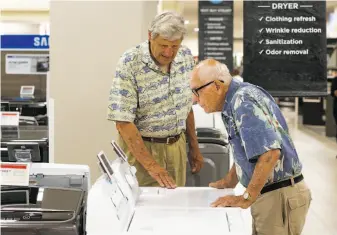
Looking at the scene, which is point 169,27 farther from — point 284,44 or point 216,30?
point 216,30

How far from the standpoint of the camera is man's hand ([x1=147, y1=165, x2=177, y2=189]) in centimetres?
258

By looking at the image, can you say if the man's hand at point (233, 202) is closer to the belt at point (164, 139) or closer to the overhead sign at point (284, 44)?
the belt at point (164, 139)

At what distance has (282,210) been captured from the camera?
229 centimetres

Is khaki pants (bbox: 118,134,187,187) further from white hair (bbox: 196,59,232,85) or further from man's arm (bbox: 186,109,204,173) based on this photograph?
white hair (bbox: 196,59,232,85)

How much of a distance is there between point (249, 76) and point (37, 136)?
2.09 m

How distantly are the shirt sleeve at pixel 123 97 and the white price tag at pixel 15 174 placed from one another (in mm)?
923

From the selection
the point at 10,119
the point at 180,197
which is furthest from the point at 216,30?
the point at 180,197

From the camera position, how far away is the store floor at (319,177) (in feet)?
16.8

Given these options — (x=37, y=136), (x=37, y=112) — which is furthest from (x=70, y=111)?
(x=37, y=112)

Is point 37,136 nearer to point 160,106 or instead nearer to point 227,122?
point 160,106

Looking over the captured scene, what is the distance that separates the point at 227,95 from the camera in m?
2.19

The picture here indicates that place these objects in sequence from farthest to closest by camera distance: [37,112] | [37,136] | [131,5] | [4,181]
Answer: [37,112], [131,5], [37,136], [4,181]

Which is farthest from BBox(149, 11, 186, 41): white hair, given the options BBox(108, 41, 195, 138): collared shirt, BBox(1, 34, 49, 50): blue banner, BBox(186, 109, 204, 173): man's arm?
BBox(1, 34, 49, 50): blue banner

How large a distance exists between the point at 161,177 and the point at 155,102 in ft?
1.42
